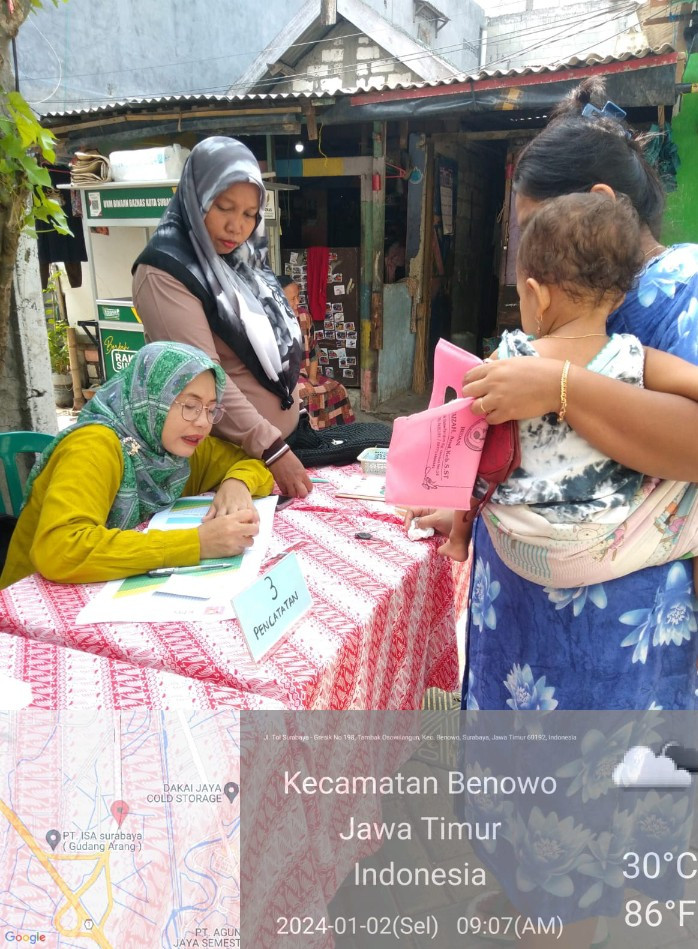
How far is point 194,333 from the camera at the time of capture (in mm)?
1819

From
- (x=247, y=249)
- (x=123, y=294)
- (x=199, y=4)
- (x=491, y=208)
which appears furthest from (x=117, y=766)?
(x=199, y=4)

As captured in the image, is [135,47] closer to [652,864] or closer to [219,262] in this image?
[219,262]

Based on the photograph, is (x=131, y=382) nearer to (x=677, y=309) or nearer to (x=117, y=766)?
(x=117, y=766)

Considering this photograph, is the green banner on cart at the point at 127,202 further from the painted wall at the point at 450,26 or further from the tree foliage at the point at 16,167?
the painted wall at the point at 450,26

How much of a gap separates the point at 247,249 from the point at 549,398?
1.40m

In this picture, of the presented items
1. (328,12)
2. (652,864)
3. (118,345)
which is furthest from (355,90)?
(652,864)

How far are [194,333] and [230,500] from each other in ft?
1.63

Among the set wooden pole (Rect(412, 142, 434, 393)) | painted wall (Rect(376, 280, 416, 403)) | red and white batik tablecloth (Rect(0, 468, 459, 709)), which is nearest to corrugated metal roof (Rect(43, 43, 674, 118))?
wooden pole (Rect(412, 142, 434, 393))

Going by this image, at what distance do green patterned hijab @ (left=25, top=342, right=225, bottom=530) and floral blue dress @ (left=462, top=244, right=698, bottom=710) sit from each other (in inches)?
32.8

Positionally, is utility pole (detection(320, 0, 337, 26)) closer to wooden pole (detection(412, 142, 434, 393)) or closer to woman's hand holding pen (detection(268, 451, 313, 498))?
wooden pole (detection(412, 142, 434, 393))

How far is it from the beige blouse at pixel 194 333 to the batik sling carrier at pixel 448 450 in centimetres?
77

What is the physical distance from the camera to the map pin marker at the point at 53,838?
2.63 feet

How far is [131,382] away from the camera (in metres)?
1.60
